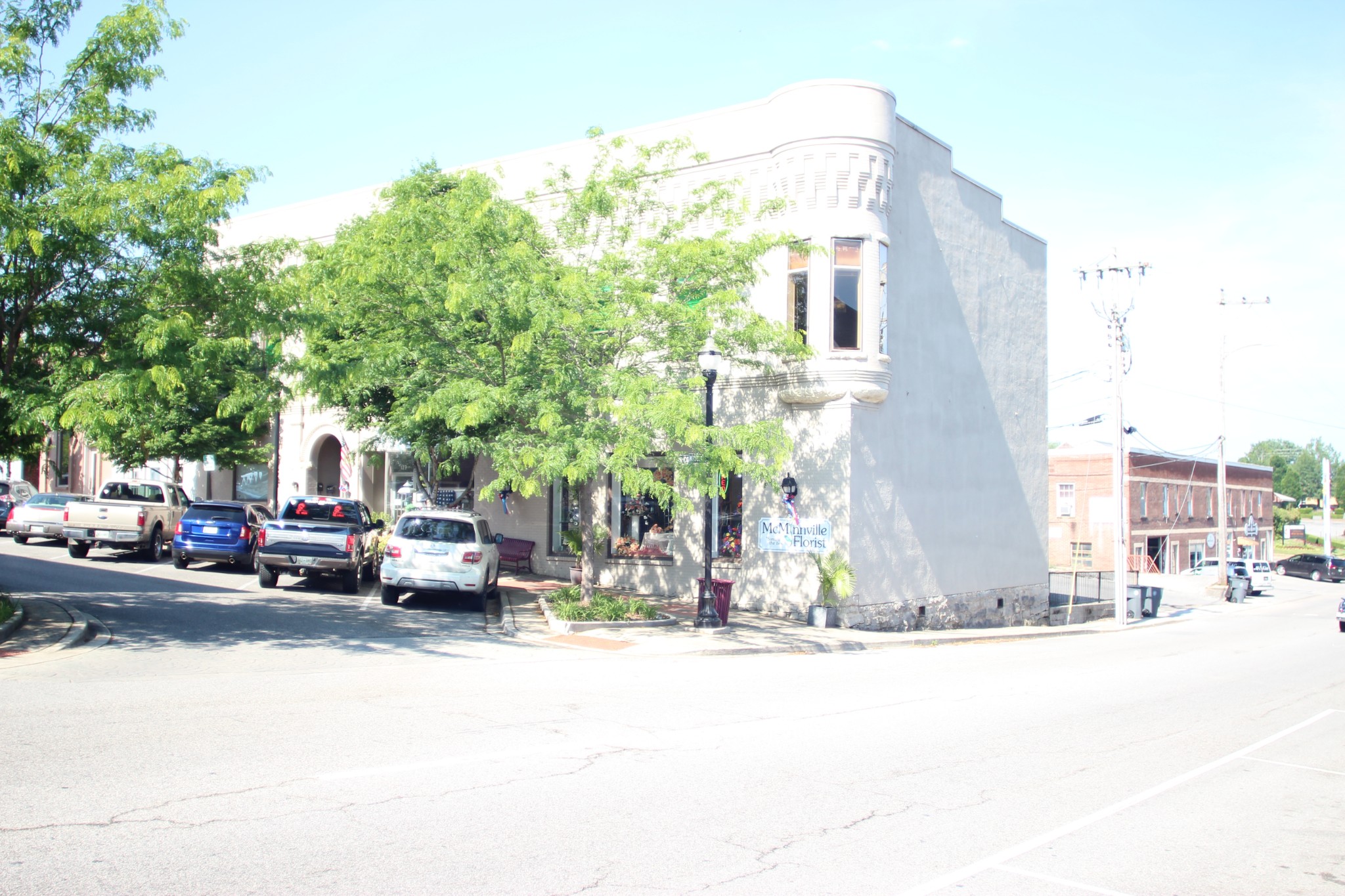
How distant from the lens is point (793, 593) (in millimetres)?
19922

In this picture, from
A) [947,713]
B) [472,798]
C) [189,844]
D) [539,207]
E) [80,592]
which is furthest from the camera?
[539,207]

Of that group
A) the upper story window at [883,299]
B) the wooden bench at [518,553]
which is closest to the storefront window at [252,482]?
the wooden bench at [518,553]

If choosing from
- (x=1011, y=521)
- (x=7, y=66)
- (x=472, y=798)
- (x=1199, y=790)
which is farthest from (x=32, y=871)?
(x=1011, y=521)

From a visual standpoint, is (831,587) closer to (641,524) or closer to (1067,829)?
(641,524)

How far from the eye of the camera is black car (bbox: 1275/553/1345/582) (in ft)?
194

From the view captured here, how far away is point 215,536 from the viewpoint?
21.2 m

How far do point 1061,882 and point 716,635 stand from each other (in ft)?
37.6

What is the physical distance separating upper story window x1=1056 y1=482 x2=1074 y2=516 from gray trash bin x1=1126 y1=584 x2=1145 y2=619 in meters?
19.2

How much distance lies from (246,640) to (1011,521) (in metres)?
19.2

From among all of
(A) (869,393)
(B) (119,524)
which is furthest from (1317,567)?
(B) (119,524)

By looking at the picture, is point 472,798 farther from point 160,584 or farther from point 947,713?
point 160,584

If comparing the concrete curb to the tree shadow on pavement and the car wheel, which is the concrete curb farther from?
the car wheel

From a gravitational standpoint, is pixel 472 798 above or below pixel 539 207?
below

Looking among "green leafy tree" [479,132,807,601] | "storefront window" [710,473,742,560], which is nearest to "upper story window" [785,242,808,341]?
"green leafy tree" [479,132,807,601]
